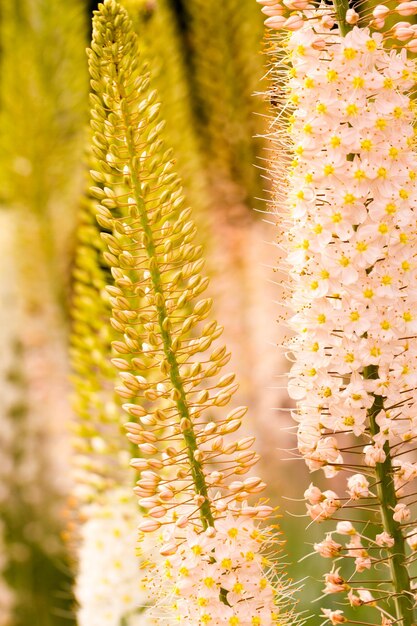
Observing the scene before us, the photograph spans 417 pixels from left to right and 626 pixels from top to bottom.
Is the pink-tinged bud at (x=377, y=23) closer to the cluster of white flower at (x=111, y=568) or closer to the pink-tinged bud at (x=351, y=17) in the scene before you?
the pink-tinged bud at (x=351, y=17)

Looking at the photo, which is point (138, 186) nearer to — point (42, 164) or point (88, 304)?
point (88, 304)

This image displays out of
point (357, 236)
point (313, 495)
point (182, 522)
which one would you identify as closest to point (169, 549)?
point (182, 522)

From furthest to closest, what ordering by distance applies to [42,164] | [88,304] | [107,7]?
[42,164], [88,304], [107,7]

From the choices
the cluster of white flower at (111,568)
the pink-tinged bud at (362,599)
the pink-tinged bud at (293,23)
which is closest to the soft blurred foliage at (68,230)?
the cluster of white flower at (111,568)

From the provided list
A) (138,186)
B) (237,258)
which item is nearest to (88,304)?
(138,186)

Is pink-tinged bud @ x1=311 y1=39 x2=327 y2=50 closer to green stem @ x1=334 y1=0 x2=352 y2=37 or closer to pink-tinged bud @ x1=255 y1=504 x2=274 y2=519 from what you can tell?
green stem @ x1=334 y1=0 x2=352 y2=37

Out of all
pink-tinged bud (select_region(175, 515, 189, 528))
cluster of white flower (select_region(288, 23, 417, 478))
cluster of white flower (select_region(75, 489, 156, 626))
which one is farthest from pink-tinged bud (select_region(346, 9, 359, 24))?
cluster of white flower (select_region(75, 489, 156, 626))

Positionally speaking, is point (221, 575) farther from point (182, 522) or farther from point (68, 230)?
point (68, 230)
